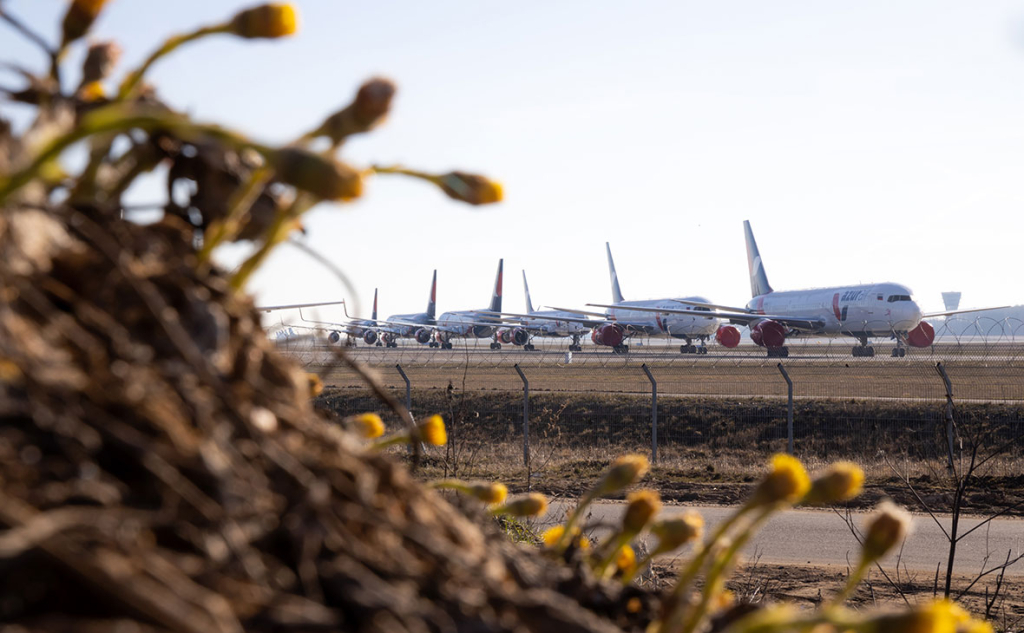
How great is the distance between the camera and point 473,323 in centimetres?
6862

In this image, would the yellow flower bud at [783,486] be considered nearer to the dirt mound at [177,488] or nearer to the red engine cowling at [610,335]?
the dirt mound at [177,488]

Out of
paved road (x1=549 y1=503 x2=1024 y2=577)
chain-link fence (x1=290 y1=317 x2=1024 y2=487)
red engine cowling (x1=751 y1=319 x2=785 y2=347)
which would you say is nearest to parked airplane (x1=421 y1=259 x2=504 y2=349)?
red engine cowling (x1=751 y1=319 x2=785 y2=347)

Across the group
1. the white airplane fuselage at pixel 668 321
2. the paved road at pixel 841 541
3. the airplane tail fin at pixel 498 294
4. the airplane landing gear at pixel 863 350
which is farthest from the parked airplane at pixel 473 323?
the paved road at pixel 841 541

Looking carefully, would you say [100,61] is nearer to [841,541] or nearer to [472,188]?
[472,188]

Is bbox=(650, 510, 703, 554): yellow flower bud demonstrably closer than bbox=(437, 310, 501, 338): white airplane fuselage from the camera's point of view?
Yes

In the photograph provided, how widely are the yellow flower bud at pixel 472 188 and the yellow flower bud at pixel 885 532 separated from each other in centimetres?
43

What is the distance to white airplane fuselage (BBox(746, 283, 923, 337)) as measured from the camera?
126ft

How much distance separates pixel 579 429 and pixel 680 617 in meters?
18.9

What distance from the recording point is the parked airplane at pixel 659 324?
4741 cm

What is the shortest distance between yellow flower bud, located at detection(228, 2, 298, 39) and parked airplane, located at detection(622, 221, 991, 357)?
130ft

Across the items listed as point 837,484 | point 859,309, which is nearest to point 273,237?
point 837,484

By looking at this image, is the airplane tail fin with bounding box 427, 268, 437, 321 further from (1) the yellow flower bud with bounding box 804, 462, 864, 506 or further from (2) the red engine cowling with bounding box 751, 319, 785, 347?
(1) the yellow flower bud with bounding box 804, 462, 864, 506

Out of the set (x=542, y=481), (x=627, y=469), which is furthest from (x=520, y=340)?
(x=627, y=469)

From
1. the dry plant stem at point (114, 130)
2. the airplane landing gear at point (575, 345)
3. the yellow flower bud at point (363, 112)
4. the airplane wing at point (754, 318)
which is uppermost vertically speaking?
the yellow flower bud at point (363, 112)
